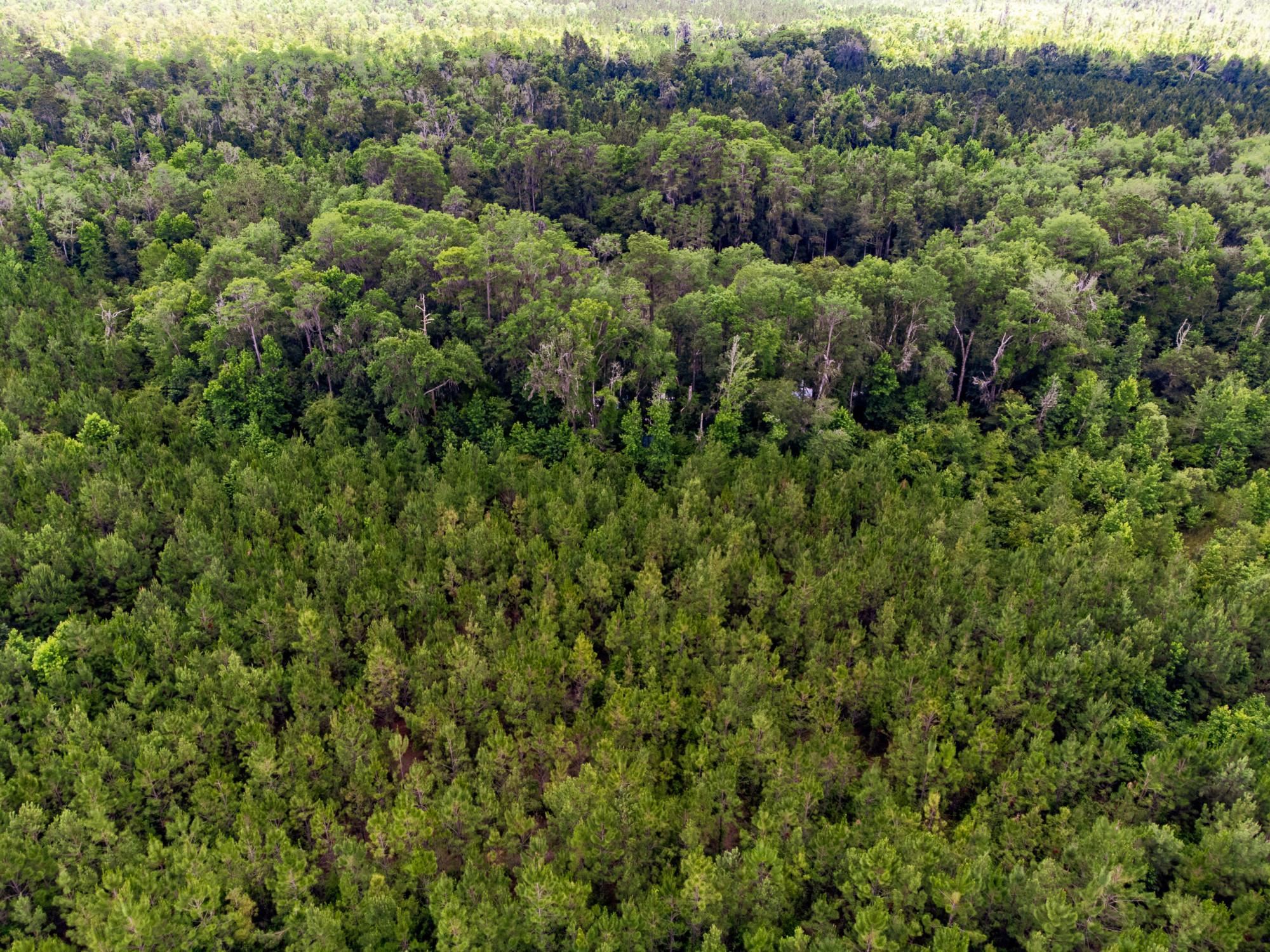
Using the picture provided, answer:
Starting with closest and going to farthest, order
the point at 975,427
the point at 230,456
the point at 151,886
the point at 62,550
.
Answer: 1. the point at 151,886
2. the point at 62,550
3. the point at 230,456
4. the point at 975,427

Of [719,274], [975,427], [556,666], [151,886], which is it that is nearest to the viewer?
[151,886]

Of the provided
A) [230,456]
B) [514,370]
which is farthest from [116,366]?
[514,370]

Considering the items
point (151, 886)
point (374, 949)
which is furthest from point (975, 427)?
point (151, 886)

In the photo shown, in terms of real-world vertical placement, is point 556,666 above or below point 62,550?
below

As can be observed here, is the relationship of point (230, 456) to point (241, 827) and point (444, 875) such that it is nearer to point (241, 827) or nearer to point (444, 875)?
point (241, 827)

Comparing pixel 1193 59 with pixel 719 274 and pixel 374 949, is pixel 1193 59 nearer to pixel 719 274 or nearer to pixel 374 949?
pixel 719 274

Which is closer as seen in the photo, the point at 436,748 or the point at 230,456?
the point at 436,748

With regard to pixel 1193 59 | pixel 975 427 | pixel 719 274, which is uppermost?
pixel 1193 59
